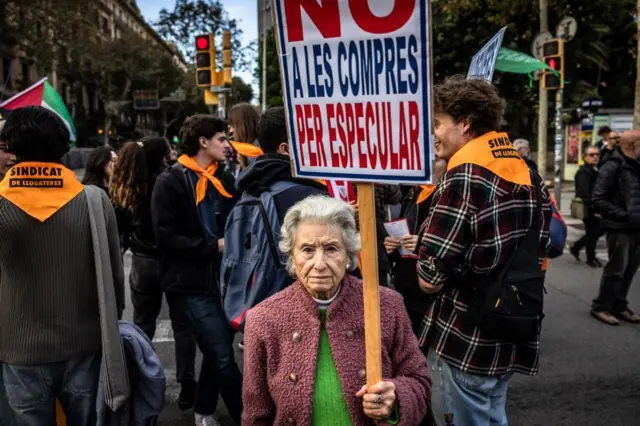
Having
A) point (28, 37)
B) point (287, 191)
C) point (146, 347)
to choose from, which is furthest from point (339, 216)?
point (28, 37)

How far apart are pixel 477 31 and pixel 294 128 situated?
20.3 m

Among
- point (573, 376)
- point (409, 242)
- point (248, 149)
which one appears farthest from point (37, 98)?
point (573, 376)

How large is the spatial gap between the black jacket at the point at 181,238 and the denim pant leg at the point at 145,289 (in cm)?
56

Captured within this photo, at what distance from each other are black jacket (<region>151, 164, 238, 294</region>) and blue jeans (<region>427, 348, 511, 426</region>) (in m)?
1.51

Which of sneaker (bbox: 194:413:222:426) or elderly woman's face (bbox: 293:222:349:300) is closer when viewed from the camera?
elderly woman's face (bbox: 293:222:349:300)

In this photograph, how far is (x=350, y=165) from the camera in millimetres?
1765

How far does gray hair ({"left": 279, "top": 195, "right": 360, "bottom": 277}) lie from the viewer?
2.02 metres

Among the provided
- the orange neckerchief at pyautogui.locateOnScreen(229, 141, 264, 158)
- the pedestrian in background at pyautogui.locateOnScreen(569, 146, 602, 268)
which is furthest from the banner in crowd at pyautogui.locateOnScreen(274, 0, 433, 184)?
the pedestrian in background at pyautogui.locateOnScreen(569, 146, 602, 268)

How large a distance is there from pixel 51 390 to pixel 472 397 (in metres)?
1.67

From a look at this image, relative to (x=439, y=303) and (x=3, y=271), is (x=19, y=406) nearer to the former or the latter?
(x=3, y=271)

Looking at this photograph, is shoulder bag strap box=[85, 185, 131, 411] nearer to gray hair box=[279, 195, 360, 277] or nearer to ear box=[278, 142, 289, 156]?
gray hair box=[279, 195, 360, 277]

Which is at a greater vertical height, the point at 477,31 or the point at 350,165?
the point at 477,31

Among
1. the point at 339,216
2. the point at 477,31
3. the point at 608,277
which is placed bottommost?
the point at 608,277

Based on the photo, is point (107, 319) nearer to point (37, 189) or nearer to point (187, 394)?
point (37, 189)
